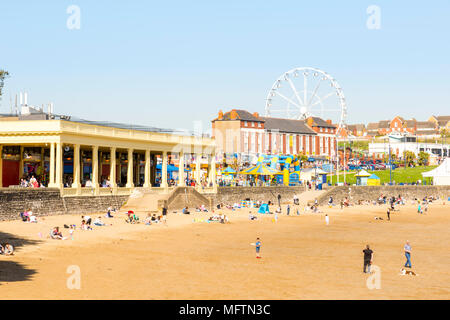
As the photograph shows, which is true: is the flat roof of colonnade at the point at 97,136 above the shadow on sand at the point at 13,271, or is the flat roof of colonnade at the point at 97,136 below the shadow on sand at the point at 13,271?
above

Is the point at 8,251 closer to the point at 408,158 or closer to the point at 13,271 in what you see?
the point at 13,271

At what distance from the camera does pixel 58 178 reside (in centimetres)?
4472

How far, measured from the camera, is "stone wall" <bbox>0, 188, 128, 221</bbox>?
3859cm

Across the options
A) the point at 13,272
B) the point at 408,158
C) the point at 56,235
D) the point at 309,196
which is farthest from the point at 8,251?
the point at 408,158

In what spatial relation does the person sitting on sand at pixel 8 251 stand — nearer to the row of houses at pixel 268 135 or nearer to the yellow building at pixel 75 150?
the yellow building at pixel 75 150

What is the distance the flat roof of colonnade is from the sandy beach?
7021 millimetres

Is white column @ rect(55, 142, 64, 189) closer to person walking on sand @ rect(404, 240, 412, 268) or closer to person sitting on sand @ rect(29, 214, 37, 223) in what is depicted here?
person sitting on sand @ rect(29, 214, 37, 223)

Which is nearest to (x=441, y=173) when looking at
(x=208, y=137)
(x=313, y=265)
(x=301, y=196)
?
(x=301, y=196)

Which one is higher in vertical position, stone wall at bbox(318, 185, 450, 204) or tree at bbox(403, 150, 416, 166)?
tree at bbox(403, 150, 416, 166)

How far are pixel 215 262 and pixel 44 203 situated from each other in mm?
19484

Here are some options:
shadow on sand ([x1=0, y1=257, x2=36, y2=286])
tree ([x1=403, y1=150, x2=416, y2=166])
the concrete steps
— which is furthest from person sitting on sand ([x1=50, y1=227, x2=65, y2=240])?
tree ([x1=403, y1=150, x2=416, y2=166])

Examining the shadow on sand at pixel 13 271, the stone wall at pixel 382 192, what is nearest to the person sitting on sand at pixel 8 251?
the shadow on sand at pixel 13 271

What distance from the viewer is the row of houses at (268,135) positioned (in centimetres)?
13588

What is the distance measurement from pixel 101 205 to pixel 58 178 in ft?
15.6
